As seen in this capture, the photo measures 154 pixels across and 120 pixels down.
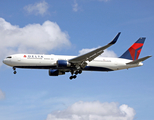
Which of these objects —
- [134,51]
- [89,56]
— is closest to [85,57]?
[89,56]

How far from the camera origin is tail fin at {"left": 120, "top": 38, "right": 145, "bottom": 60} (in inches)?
2101

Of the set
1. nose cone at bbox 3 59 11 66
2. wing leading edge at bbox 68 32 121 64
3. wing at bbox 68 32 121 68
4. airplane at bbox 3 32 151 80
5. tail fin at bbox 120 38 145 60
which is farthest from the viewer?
tail fin at bbox 120 38 145 60

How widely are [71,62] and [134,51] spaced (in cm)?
1626

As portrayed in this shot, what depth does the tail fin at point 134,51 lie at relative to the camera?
53.4m

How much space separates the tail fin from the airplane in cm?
203

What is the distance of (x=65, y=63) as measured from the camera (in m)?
45.1

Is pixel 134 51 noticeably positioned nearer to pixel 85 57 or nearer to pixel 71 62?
pixel 85 57

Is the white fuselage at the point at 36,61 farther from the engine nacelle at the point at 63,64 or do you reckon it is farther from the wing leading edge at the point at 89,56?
the wing leading edge at the point at 89,56

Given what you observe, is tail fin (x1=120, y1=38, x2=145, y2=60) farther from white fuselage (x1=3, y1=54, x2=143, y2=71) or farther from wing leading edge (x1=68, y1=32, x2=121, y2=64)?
wing leading edge (x1=68, y1=32, x2=121, y2=64)

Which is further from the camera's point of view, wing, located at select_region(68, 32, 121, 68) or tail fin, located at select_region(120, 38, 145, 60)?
tail fin, located at select_region(120, 38, 145, 60)

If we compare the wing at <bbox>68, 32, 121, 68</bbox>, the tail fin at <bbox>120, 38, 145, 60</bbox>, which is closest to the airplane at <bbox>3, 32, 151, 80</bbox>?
→ the wing at <bbox>68, 32, 121, 68</bbox>

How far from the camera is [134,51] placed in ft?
178

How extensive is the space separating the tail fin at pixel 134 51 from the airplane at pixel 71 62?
2025mm

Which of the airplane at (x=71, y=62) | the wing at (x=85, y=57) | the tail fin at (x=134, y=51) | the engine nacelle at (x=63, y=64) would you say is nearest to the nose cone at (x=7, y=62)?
the airplane at (x=71, y=62)
